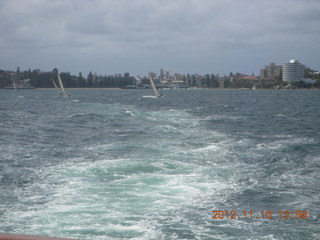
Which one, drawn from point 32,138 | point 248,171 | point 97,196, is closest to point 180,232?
point 97,196

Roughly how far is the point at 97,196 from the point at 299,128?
100 ft

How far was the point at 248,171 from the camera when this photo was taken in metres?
19.2

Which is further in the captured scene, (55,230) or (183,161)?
(183,161)

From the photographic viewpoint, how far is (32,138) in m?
30.0

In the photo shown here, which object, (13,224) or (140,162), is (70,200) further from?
(140,162)

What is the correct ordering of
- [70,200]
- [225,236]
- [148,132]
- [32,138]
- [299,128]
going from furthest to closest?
[299,128]
[148,132]
[32,138]
[70,200]
[225,236]

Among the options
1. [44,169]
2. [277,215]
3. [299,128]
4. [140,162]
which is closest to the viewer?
[277,215]
